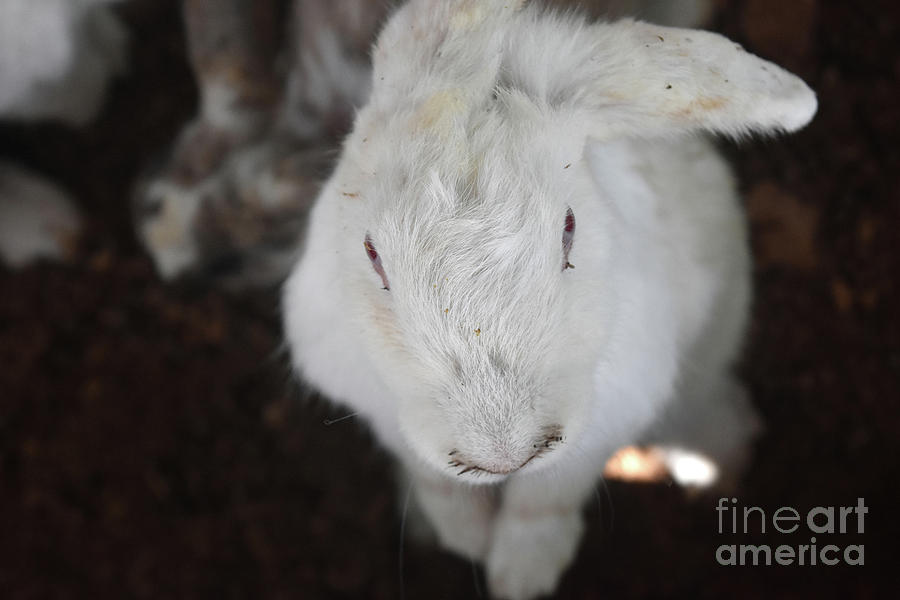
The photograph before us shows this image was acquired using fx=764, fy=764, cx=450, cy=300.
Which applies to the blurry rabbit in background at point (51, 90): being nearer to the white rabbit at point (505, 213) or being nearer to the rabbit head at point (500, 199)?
the white rabbit at point (505, 213)

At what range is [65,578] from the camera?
8.36 feet

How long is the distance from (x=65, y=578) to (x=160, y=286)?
3.36 ft

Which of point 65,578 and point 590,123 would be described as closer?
point 590,123

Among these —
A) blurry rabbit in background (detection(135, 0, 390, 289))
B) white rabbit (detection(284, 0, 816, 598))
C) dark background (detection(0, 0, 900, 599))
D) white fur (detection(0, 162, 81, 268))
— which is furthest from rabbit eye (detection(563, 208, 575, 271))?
white fur (detection(0, 162, 81, 268))

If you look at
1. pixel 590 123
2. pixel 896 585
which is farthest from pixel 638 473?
pixel 590 123

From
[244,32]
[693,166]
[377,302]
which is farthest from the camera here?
[244,32]

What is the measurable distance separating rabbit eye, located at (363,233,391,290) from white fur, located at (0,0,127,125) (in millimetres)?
1765

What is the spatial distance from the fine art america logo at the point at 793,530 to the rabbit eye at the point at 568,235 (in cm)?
163

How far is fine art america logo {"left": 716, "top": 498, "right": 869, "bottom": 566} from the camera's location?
2463mm

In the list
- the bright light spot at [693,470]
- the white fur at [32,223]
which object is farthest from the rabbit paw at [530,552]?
the white fur at [32,223]

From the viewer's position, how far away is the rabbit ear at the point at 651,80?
1256 millimetres

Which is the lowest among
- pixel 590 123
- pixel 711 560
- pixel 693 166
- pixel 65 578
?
pixel 65 578

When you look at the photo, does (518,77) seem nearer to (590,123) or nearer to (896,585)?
(590,123)

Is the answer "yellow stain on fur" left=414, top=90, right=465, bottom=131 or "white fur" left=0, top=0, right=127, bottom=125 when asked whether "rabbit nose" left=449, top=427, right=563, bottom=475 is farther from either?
"white fur" left=0, top=0, right=127, bottom=125
